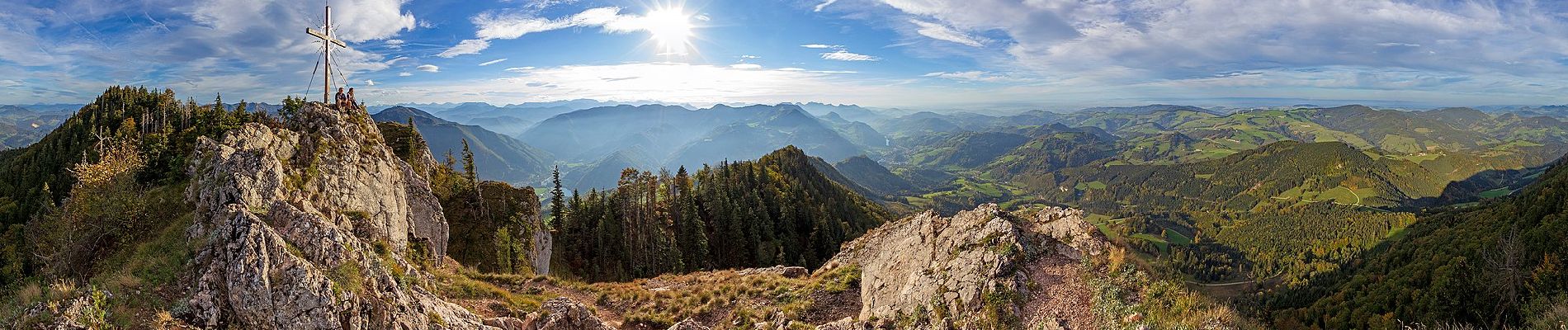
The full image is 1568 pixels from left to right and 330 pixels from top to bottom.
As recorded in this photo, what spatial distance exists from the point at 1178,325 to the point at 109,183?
3113 centimetres

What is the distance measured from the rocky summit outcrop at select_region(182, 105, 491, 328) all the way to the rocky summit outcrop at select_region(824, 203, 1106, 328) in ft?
45.1

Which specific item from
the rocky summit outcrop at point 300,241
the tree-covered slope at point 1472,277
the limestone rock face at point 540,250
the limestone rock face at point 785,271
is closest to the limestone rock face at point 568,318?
the rocky summit outcrop at point 300,241

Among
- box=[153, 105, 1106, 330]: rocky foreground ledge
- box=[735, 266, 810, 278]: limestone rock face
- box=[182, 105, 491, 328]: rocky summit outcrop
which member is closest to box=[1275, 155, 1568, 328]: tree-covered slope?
box=[153, 105, 1106, 330]: rocky foreground ledge

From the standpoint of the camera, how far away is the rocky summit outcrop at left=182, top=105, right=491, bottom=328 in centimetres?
1262

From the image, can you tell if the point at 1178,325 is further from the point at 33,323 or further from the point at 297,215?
the point at 33,323

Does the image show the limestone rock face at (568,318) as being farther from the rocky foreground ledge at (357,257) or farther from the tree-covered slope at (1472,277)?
the tree-covered slope at (1472,277)

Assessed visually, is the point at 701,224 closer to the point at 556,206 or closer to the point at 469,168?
the point at 556,206

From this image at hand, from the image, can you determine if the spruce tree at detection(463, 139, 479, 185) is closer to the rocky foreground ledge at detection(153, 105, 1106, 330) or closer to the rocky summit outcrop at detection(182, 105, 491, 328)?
the rocky summit outcrop at detection(182, 105, 491, 328)

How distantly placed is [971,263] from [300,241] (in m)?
18.8

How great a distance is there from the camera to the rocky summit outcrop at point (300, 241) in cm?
1262

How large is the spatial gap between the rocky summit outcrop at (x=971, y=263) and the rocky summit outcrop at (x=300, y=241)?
13.8m

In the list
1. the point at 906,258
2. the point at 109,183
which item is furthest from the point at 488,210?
the point at 906,258

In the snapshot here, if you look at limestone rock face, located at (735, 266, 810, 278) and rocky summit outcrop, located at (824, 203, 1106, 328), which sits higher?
rocky summit outcrop, located at (824, 203, 1106, 328)

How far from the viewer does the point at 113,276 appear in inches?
514
